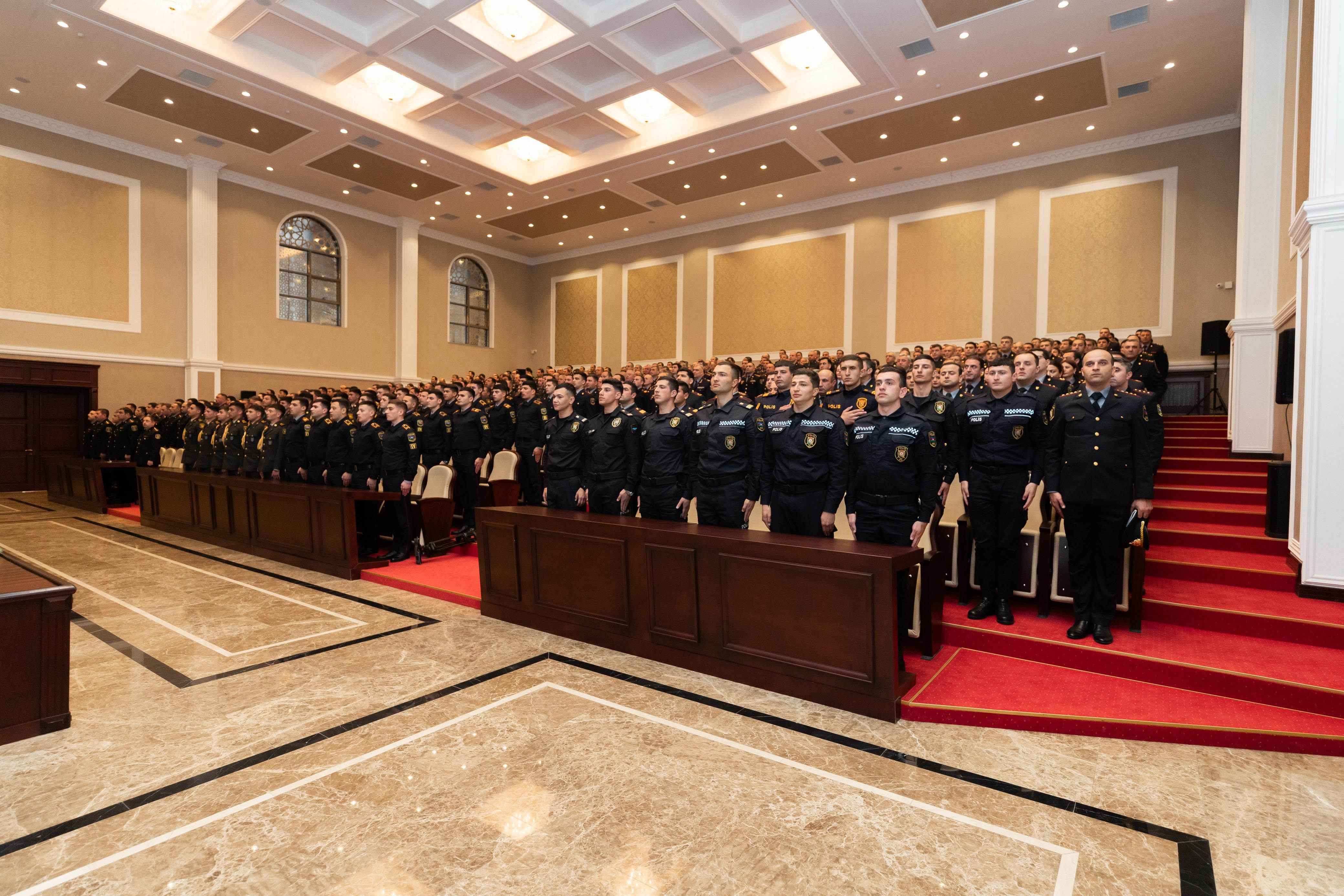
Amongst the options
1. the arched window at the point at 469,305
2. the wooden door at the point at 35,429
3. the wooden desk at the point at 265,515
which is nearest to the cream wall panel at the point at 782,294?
the arched window at the point at 469,305

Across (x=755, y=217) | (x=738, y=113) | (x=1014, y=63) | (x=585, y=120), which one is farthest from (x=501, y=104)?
(x=1014, y=63)

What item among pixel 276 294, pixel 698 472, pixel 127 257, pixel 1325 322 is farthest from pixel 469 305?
pixel 1325 322

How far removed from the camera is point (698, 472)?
420 centimetres

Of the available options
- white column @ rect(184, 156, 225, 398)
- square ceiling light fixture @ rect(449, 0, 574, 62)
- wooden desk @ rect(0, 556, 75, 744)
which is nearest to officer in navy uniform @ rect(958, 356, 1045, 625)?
wooden desk @ rect(0, 556, 75, 744)

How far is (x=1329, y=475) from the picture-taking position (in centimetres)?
353

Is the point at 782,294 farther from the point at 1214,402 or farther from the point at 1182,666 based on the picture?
the point at 1182,666

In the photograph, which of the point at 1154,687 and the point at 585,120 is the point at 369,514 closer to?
the point at 1154,687

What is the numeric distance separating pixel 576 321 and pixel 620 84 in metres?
7.84

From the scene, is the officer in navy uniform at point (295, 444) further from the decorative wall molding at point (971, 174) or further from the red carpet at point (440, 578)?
the decorative wall molding at point (971, 174)

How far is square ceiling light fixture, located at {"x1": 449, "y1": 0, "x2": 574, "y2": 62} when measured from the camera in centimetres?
832

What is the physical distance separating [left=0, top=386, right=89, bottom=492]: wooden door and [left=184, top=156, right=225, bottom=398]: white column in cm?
165

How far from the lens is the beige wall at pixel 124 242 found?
1031cm

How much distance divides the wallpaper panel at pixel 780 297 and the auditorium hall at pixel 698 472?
119 millimetres

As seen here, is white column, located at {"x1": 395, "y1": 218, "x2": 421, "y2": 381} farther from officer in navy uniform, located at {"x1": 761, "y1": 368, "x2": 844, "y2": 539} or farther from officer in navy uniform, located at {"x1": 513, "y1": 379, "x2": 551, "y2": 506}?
officer in navy uniform, located at {"x1": 761, "y1": 368, "x2": 844, "y2": 539}
